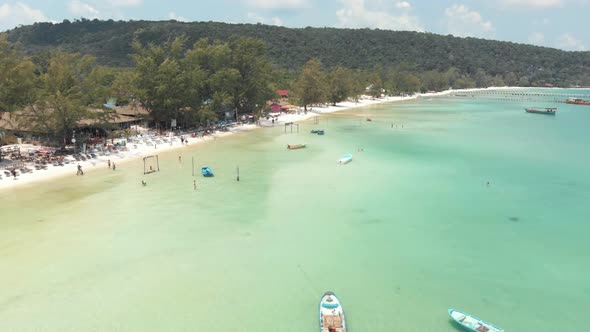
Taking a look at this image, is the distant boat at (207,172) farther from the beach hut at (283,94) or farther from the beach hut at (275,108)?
the beach hut at (283,94)

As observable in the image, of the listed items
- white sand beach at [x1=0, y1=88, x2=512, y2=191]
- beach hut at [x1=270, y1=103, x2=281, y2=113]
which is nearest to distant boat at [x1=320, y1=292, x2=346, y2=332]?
white sand beach at [x1=0, y1=88, x2=512, y2=191]

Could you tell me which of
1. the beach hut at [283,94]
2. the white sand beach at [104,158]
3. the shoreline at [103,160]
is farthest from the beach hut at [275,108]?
the beach hut at [283,94]

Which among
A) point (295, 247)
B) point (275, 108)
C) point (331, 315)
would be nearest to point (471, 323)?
point (331, 315)

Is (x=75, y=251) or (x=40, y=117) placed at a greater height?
(x=40, y=117)

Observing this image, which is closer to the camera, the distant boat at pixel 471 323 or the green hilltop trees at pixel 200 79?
the distant boat at pixel 471 323

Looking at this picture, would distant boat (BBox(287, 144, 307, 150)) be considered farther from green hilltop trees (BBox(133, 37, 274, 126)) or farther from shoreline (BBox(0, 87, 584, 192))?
green hilltop trees (BBox(133, 37, 274, 126))

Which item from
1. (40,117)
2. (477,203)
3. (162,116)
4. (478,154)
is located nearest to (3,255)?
(40,117)

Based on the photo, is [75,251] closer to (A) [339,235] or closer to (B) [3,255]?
(B) [3,255]

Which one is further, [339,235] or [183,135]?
[183,135]
